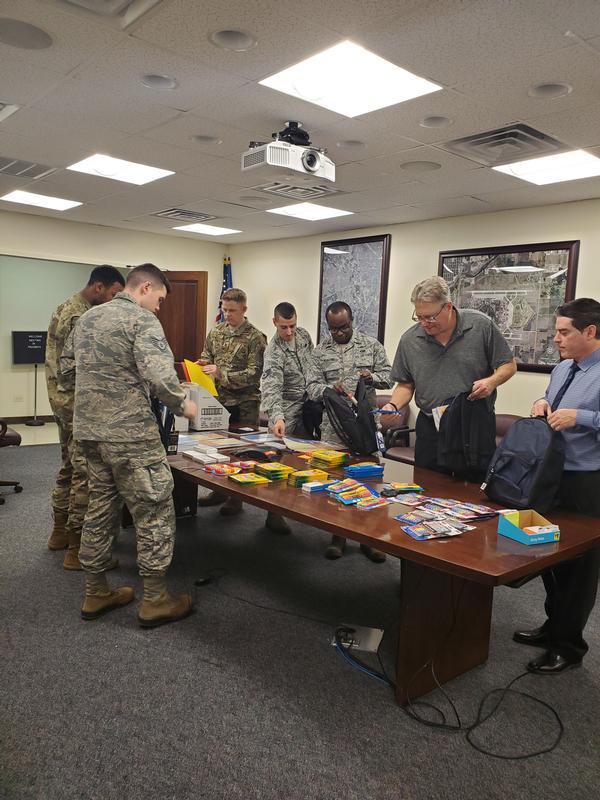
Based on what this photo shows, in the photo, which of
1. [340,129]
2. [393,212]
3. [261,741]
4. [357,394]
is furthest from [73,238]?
[261,741]

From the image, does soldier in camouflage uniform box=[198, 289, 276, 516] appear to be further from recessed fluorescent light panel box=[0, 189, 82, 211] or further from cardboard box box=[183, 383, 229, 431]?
recessed fluorescent light panel box=[0, 189, 82, 211]

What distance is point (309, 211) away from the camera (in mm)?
6164

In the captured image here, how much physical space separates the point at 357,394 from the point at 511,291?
318 cm

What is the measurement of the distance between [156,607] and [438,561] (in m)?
1.55

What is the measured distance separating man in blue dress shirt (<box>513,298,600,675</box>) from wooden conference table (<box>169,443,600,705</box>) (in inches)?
7.8

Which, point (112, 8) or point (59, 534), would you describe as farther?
point (59, 534)

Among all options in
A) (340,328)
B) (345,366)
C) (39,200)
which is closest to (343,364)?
(345,366)

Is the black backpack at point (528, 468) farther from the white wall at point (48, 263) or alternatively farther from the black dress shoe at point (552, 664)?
the white wall at point (48, 263)

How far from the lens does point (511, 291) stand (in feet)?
18.5

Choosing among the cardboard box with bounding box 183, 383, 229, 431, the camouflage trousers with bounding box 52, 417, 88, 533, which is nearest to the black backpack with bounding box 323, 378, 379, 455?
the cardboard box with bounding box 183, 383, 229, 431

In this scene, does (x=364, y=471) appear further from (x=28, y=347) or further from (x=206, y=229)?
(x=28, y=347)

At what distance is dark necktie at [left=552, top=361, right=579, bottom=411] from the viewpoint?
8.37 ft

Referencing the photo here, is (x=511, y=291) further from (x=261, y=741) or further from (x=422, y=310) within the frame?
(x=261, y=741)

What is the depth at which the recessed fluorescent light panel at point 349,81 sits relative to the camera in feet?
9.02
